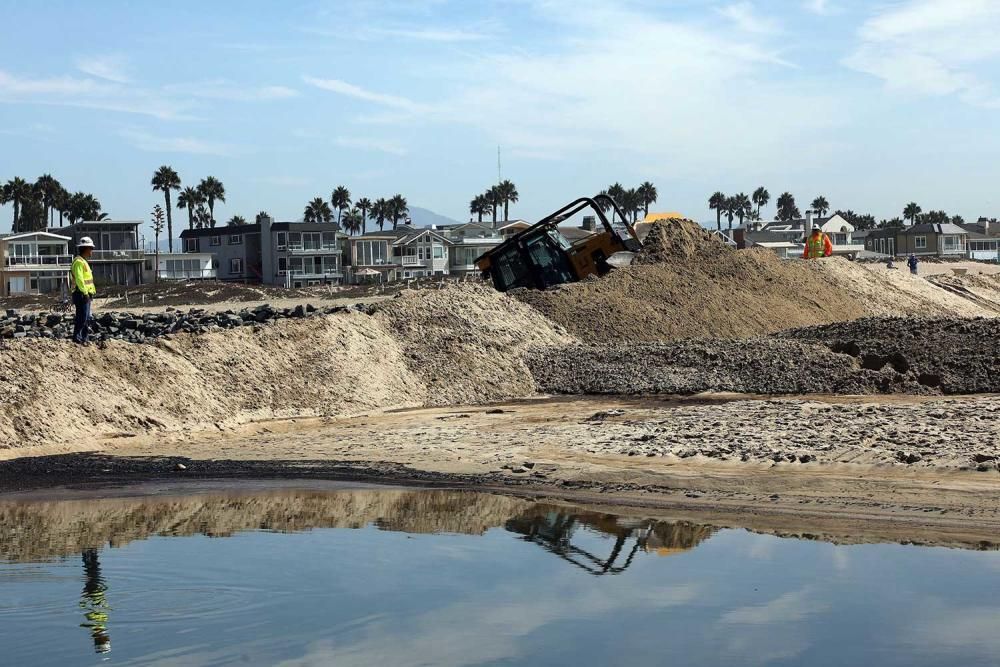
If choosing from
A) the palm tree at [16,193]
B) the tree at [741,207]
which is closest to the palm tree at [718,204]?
the tree at [741,207]

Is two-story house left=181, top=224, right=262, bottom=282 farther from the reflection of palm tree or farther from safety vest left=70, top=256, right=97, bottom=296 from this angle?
the reflection of palm tree

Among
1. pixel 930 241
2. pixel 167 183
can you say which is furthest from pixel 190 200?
pixel 930 241

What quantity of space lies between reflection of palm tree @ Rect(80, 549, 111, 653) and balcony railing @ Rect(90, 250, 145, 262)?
83.9m

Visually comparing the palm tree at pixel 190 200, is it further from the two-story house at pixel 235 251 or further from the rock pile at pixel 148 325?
the rock pile at pixel 148 325

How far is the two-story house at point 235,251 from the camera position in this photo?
98.8 m

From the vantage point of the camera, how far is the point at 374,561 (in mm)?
10953

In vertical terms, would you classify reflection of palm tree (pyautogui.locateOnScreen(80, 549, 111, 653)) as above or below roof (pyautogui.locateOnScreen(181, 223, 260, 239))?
below

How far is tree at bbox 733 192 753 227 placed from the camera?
183 m

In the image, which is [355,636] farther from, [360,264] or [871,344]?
[360,264]

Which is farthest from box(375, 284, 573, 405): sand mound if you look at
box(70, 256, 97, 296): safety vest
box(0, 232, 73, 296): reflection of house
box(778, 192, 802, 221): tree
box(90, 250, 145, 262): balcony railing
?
box(778, 192, 802, 221): tree

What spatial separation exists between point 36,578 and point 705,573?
573 centimetres

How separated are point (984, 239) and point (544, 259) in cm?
11753

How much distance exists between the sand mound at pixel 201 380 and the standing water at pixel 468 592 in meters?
4.23

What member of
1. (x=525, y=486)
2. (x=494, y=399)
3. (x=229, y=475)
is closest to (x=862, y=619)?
(x=525, y=486)
